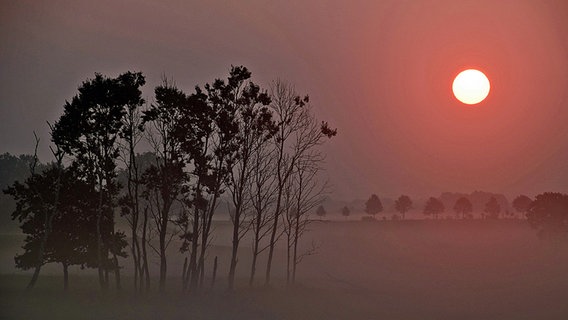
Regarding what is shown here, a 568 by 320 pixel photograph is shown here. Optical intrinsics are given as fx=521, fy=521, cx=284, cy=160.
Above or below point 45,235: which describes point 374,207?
above

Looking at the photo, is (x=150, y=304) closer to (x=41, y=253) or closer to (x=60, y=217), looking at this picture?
(x=41, y=253)

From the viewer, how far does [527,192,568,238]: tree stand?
79625 millimetres

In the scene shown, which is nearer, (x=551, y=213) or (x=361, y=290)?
(x=361, y=290)

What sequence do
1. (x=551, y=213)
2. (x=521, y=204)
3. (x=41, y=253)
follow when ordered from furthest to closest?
1. (x=521, y=204)
2. (x=551, y=213)
3. (x=41, y=253)

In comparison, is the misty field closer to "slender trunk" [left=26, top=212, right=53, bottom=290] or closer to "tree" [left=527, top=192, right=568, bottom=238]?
"slender trunk" [left=26, top=212, right=53, bottom=290]

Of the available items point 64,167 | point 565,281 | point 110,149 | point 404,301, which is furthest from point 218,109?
point 565,281

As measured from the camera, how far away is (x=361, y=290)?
4928 cm

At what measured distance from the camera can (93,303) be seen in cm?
3209

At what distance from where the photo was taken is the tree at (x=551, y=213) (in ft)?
261

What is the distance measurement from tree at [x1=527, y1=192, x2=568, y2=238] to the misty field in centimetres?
216

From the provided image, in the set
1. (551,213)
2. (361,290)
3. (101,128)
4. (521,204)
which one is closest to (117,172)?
(101,128)

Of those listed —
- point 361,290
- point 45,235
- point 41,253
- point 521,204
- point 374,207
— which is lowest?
point 361,290

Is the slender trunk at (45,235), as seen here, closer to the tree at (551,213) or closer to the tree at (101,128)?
the tree at (101,128)

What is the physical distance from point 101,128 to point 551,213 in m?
70.9
